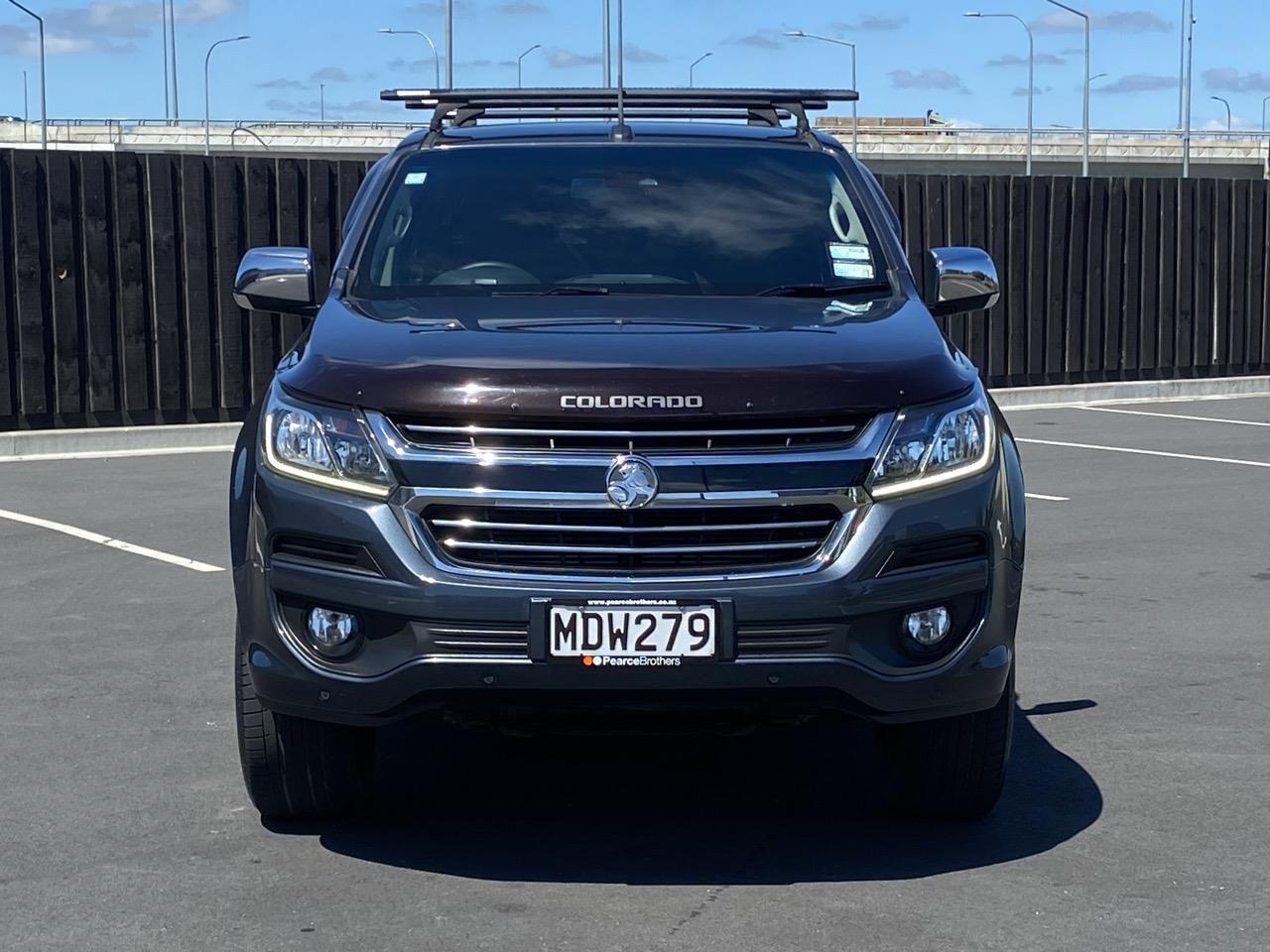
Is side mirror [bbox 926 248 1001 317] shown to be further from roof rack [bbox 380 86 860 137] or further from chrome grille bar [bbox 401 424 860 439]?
chrome grille bar [bbox 401 424 860 439]

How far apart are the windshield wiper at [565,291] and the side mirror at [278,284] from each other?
61 centimetres

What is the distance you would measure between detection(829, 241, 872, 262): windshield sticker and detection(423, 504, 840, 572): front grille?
4.62 feet

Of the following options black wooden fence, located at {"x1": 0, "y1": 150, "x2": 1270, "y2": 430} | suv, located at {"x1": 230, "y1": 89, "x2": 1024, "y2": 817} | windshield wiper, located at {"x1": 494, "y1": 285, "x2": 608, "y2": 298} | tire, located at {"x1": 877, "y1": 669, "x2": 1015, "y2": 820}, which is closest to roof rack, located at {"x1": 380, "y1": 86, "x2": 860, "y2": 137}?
windshield wiper, located at {"x1": 494, "y1": 285, "x2": 608, "y2": 298}

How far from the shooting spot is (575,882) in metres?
4.56

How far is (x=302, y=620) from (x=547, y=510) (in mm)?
650

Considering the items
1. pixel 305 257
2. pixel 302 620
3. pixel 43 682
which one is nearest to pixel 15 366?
pixel 43 682

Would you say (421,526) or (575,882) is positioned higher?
(421,526)

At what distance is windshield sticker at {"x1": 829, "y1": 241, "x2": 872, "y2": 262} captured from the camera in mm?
5605

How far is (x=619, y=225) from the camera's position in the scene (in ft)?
18.6

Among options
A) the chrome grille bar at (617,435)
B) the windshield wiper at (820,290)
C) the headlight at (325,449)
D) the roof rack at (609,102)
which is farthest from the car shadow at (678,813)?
the roof rack at (609,102)

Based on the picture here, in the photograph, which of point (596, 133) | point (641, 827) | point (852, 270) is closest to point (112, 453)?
point (596, 133)

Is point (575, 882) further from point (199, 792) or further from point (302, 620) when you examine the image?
point (199, 792)

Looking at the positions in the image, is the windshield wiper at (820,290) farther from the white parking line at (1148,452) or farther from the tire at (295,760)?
the white parking line at (1148,452)

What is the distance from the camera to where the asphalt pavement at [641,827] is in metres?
4.25
